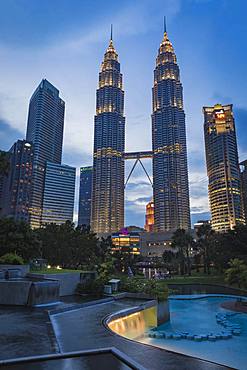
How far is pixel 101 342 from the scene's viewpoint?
8.13m

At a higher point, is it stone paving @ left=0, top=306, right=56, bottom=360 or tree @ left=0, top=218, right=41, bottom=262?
tree @ left=0, top=218, right=41, bottom=262

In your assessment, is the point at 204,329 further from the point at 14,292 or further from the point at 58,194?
the point at 58,194

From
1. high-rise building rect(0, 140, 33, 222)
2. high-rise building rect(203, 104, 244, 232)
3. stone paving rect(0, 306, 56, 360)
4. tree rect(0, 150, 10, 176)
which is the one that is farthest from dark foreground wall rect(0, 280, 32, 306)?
high-rise building rect(203, 104, 244, 232)

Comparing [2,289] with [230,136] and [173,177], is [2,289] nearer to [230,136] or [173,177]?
[173,177]

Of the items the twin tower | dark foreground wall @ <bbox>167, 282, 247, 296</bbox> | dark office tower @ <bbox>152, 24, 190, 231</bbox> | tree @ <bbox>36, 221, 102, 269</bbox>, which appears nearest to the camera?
dark foreground wall @ <bbox>167, 282, 247, 296</bbox>

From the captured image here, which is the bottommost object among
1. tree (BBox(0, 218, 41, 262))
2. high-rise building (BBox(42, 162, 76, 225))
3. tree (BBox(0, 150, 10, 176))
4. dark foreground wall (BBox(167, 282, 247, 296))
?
dark foreground wall (BBox(167, 282, 247, 296))

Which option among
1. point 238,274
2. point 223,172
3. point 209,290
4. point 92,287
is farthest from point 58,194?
point 92,287

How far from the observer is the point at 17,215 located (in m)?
166

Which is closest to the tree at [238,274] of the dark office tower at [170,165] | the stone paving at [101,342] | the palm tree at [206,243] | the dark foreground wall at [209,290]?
the dark foreground wall at [209,290]

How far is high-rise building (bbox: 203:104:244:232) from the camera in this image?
168m

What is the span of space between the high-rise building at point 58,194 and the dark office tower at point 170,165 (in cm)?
6444

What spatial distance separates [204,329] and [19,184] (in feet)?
552

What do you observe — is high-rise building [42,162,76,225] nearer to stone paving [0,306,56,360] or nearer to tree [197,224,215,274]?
tree [197,224,215,274]

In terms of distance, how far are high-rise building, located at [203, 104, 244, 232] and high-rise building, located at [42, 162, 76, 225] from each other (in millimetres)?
101481
